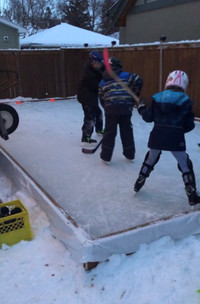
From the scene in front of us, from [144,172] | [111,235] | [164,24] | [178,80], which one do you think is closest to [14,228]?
[111,235]

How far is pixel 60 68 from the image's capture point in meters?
12.6

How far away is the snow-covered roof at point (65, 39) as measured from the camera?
79.6 ft

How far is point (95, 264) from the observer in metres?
2.86

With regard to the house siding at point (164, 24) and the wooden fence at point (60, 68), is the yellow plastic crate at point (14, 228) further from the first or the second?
the house siding at point (164, 24)

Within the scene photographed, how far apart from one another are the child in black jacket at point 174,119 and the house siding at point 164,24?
33.1ft

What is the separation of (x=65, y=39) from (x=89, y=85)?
20.1 m

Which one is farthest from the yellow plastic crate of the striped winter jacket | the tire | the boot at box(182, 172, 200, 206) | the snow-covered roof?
the snow-covered roof

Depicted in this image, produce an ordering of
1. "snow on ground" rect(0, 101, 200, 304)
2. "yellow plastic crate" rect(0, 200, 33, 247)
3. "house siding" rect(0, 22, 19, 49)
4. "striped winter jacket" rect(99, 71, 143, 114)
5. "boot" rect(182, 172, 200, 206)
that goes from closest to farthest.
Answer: "snow on ground" rect(0, 101, 200, 304), "yellow plastic crate" rect(0, 200, 33, 247), "boot" rect(182, 172, 200, 206), "striped winter jacket" rect(99, 71, 143, 114), "house siding" rect(0, 22, 19, 49)

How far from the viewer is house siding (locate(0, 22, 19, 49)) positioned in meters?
22.2

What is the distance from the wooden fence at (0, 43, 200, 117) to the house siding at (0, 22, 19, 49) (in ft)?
36.7

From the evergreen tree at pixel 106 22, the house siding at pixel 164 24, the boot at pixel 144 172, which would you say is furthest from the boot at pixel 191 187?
the evergreen tree at pixel 106 22

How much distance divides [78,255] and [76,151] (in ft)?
9.78

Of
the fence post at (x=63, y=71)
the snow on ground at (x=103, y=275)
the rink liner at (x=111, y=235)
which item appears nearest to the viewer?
the snow on ground at (x=103, y=275)

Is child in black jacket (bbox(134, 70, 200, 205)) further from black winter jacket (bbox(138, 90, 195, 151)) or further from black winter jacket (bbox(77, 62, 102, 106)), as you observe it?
black winter jacket (bbox(77, 62, 102, 106))
